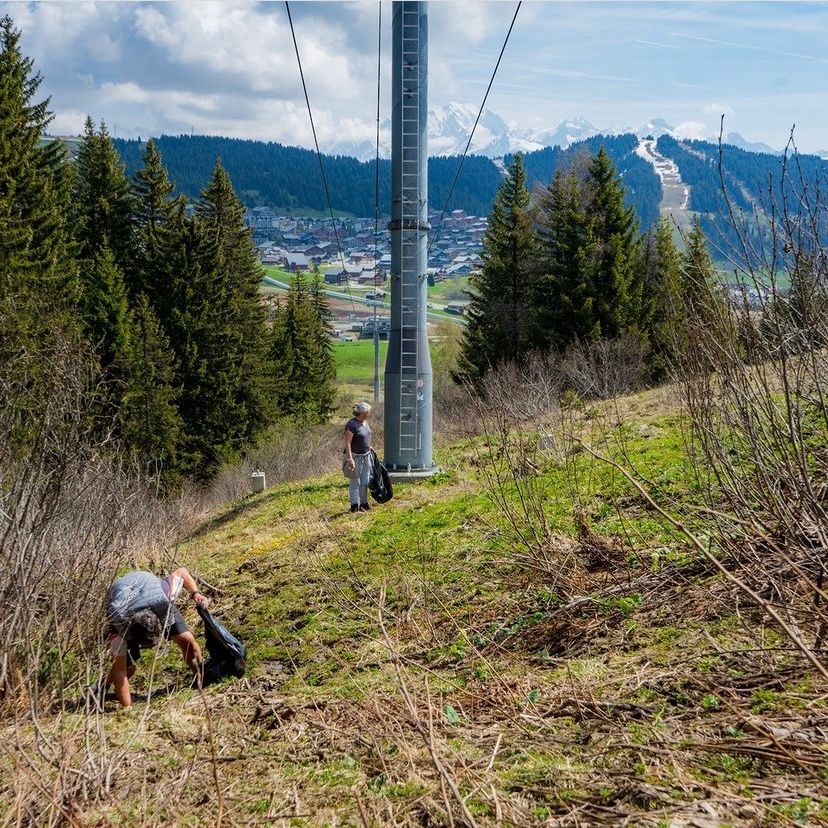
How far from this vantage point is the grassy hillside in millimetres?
3883

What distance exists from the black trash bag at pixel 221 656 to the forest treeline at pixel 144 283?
72.4ft

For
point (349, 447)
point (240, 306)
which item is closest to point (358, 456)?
point (349, 447)

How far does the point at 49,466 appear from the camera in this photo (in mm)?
7270

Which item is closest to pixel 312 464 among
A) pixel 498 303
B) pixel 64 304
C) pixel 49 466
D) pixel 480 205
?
pixel 64 304

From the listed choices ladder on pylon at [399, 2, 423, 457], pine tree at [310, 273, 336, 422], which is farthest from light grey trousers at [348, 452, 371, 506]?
pine tree at [310, 273, 336, 422]

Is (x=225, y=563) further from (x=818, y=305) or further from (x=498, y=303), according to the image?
(x=498, y=303)

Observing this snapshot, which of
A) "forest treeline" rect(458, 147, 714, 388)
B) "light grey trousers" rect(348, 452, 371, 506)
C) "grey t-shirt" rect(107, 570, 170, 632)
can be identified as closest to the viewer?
"grey t-shirt" rect(107, 570, 170, 632)

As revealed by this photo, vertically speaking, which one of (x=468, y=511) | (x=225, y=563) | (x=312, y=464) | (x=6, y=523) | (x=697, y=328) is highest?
(x=697, y=328)

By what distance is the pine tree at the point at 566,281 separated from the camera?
36.6 m

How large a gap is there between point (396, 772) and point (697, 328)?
298 cm

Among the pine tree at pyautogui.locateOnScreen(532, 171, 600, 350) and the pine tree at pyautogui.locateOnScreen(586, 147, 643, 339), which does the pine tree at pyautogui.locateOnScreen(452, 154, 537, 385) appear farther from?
the pine tree at pyautogui.locateOnScreen(586, 147, 643, 339)

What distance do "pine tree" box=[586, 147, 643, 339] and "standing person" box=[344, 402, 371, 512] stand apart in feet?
85.2

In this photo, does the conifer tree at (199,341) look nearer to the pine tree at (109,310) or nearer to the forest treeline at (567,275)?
the pine tree at (109,310)

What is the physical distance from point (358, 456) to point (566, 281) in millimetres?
27223
